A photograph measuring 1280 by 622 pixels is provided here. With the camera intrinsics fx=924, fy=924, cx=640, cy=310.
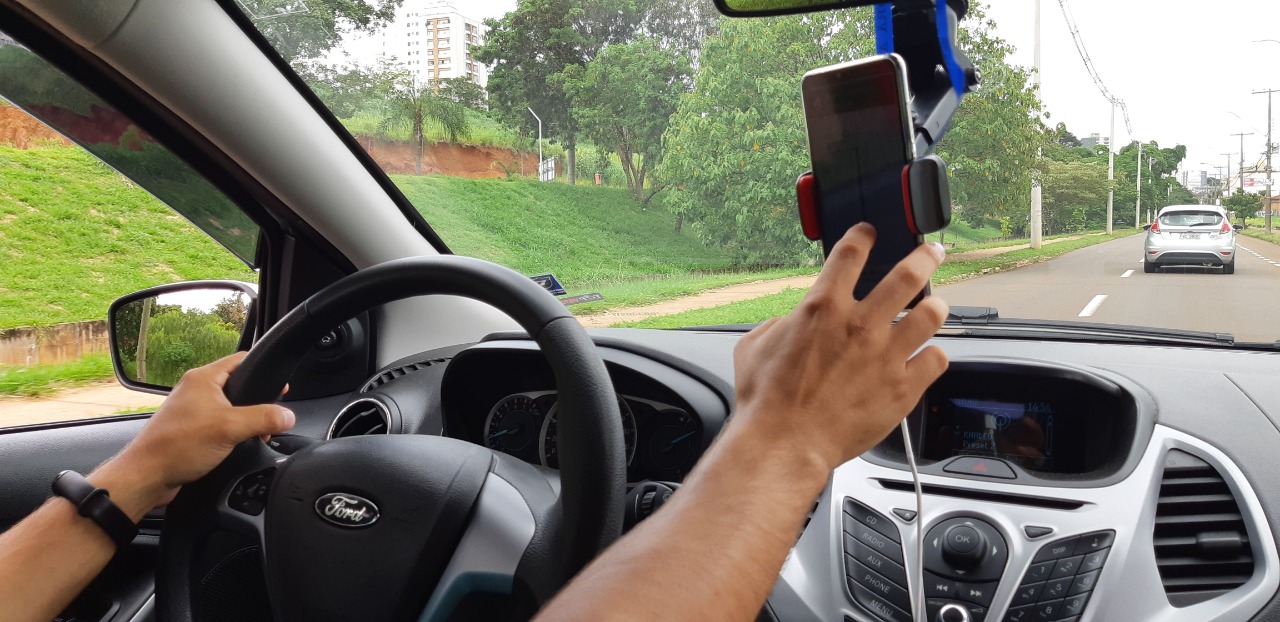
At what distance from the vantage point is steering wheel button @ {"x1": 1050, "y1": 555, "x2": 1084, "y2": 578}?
176cm

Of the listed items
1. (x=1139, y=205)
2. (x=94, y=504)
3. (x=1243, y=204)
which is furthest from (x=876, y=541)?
(x=1243, y=204)

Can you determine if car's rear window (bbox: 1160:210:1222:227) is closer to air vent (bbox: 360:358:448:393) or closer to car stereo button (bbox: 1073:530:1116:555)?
car stereo button (bbox: 1073:530:1116:555)

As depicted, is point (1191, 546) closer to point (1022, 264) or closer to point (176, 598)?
point (1022, 264)

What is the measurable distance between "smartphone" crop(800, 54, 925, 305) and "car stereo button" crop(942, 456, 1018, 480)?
126 centimetres

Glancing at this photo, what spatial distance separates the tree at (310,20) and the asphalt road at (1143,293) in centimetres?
191

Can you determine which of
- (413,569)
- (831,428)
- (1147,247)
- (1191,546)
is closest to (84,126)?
(413,569)

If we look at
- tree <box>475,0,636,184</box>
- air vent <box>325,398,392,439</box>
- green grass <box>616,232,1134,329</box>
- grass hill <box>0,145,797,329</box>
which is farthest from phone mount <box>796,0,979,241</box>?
tree <box>475,0,636,184</box>

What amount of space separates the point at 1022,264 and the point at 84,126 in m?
2.81

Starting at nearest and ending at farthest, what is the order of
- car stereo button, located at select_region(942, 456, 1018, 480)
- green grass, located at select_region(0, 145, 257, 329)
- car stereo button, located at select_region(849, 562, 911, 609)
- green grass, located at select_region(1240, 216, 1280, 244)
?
car stereo button, located at select_region(849, 562, 911, 609) → car stereo button, located at select_region(942, 456, 1018, 480) → green grass, located at select_region(0, 145, 257, 329) → green grass, located at select_region(1240, 216, 1280, 244)

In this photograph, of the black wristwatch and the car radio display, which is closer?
the black wristwatch

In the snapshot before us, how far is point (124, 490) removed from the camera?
1532mm

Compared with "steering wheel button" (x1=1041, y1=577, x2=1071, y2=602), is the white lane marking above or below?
above

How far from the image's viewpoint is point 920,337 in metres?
0.79

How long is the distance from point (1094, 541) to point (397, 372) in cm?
182
